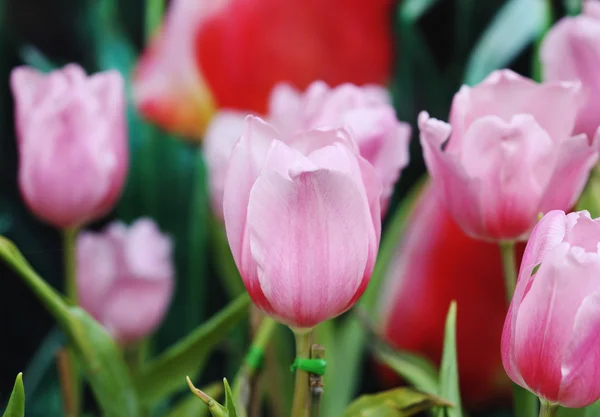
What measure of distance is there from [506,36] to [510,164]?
0.29 metres

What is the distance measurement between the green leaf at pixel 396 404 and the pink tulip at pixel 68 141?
253mm

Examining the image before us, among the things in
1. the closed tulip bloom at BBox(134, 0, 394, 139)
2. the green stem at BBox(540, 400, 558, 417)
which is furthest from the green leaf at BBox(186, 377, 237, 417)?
the closed tulip bloom at BBox(134, 0, 394, 139)

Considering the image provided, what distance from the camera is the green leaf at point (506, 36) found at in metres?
0.59

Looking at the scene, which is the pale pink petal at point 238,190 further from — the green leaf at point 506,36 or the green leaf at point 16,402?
the green leaf at point 506,36

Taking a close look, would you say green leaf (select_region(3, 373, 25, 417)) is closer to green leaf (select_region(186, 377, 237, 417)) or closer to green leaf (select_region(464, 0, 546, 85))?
green leaf (select_region(186, 377, 237, 417))

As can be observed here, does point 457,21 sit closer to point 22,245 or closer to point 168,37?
point 168,37

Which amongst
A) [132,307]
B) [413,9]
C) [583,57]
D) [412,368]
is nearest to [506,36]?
[413,9]

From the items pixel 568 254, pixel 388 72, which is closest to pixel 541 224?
pixel 568 254

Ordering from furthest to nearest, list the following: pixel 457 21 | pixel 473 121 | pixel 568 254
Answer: pixel 457 21 → pixel 473 121 → pixel 568 254


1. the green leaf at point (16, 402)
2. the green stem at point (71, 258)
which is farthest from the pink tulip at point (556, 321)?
the green stem at point (71, 258)

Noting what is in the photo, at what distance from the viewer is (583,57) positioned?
0.41m

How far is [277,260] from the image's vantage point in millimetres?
301

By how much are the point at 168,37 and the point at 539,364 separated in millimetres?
492

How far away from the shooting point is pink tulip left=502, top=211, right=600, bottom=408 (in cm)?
26
